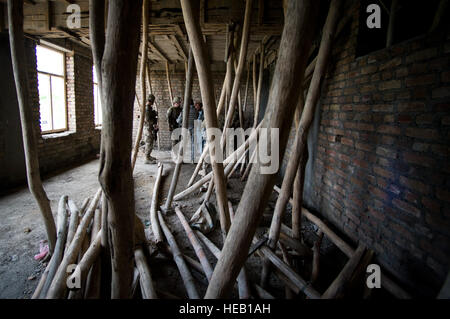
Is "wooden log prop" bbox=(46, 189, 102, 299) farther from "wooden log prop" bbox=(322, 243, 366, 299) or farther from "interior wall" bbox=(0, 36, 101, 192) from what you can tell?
"interior wall" bbox=(0, 36, 101, 192)

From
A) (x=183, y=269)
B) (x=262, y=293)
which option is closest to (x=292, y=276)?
(x=262, y=293)

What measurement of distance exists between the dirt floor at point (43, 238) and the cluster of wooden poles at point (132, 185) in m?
0.14

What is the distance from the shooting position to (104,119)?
1062 mm

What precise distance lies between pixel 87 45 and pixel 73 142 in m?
2.61

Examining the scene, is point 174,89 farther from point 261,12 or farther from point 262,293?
point 262,293

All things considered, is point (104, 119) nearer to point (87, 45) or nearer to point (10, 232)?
point (10, 232)

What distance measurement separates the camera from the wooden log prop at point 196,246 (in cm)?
208

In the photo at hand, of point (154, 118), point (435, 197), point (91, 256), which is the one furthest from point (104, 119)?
point (154, 118)

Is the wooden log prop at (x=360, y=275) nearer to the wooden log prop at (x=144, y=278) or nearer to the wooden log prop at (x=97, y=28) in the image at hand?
the wooden log prop at (x=144, y=278)

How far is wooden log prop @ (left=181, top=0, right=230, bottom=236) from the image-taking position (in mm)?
1847

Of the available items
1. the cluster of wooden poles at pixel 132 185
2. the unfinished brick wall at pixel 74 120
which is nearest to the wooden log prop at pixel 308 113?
the cluster of wooden poles at pixel 132 185

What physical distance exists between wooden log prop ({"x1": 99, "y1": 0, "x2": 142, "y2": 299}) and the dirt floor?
1.02 m

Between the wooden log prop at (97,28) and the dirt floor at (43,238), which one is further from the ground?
the wooden log prop at (97,28)

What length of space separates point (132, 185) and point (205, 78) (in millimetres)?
1169
